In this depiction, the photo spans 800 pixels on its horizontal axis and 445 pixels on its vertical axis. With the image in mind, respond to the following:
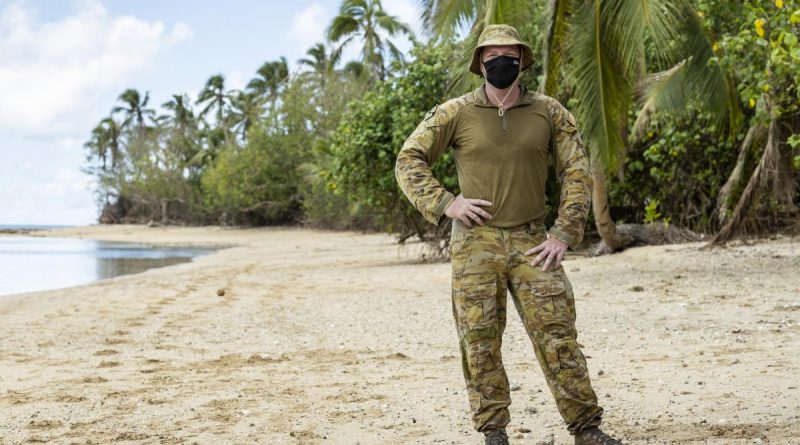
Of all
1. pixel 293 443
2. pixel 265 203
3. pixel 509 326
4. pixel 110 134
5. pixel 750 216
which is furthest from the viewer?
pixel 110 134

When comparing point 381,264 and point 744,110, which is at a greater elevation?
point 744,110

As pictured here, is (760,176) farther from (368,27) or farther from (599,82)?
(368,27)

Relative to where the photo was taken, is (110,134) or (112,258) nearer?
(112,258)

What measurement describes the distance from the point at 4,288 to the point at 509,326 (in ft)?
49.6

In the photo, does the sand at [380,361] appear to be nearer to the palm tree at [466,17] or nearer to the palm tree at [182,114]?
the palm tree at [466,17]

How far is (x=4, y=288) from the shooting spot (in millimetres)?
20391

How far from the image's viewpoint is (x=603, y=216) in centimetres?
1563

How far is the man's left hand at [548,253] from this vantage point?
13.2 ft

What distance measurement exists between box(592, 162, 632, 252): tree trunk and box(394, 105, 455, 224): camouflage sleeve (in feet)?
33.9

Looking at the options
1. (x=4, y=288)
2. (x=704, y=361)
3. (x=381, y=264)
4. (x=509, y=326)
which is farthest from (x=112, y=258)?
(x=704, y=361)

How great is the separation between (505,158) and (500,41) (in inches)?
21.8

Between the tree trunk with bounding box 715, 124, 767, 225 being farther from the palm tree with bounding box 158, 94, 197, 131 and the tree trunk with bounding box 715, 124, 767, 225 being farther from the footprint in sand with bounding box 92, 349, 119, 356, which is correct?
the palm tree with bounding box 158, 94, 197, 131

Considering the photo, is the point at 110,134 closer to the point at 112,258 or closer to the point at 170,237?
the point at 170,237

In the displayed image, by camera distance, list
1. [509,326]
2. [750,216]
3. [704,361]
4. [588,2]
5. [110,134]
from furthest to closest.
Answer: [110,134], [750,216], [588,2], [509,326], [704,361]
